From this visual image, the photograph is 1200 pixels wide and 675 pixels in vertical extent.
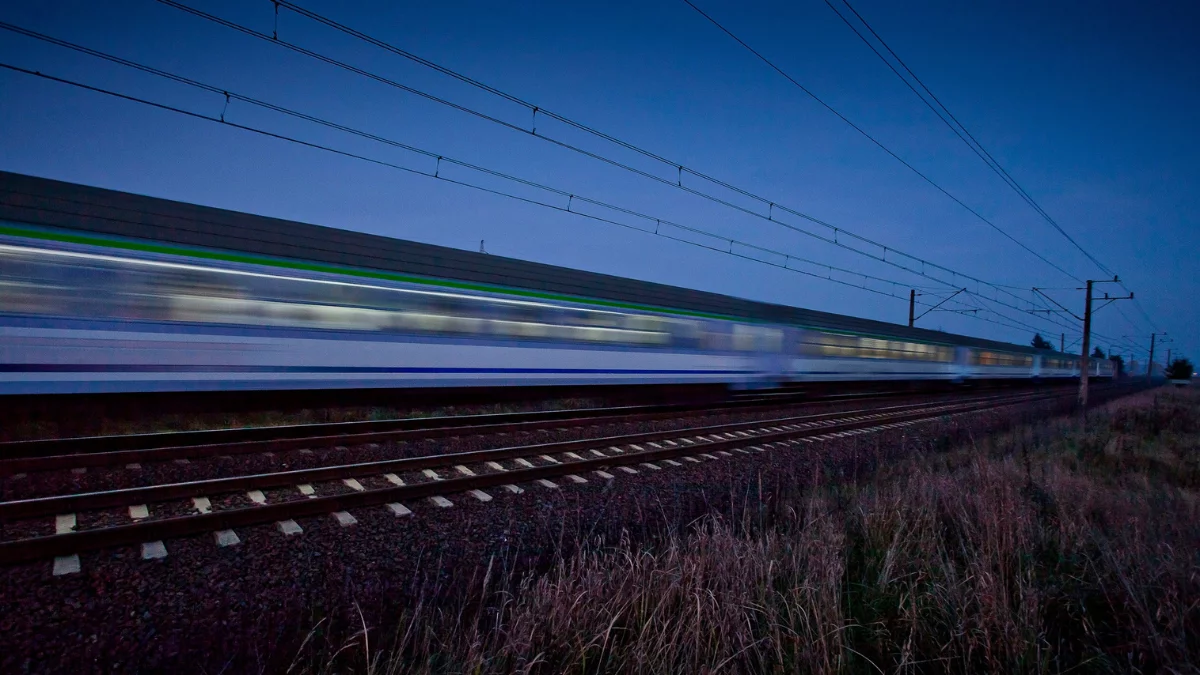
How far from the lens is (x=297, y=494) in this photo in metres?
5.09

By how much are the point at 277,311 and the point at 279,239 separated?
1.01 m

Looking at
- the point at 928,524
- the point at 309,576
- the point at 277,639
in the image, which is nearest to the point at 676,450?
the point at 928,524

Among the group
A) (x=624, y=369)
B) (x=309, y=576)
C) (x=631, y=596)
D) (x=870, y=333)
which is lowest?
(x=309, y=576)

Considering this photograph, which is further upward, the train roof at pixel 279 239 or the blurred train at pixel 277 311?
the train roof at pixel 279 239

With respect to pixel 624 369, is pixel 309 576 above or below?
below

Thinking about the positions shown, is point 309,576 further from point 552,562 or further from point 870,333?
point 870,333

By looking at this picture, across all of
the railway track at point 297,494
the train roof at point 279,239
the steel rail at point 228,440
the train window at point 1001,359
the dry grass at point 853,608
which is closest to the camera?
the dry grass at point 853,608

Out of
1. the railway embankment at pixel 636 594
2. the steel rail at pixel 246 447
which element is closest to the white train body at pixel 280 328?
A: the steel rail at pixel 246 447

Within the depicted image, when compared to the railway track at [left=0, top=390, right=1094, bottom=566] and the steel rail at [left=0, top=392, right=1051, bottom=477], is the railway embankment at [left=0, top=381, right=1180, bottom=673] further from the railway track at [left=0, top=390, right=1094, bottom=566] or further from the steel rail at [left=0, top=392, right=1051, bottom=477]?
the steel rail at [left=0, top=392, right=1051, bottom=477]

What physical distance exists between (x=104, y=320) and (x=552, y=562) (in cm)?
600

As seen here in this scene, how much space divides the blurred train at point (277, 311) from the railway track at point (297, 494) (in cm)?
148

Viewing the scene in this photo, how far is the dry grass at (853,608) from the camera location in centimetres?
262

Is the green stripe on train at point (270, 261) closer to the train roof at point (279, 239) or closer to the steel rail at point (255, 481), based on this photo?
the train roof at point (279, 239)

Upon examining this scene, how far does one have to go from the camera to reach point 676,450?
25.0ft
